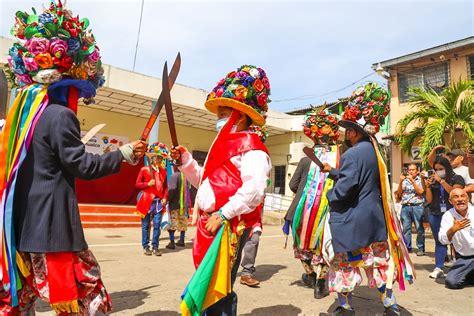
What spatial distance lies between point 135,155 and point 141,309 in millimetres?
1833

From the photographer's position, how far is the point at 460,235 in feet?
15.6

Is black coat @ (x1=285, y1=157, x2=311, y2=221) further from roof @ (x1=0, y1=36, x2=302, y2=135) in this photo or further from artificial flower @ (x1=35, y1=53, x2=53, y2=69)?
roof @ (x1=0, y1=36, x2=302, y2=135)

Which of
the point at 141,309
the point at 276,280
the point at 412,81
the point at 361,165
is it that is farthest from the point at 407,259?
the point at 412,81

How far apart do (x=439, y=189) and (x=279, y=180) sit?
44.7 feet

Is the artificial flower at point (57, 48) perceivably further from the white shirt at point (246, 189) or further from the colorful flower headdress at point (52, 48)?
the white shirt at point (246, 189)

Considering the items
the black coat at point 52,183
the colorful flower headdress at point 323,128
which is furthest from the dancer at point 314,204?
the black coat at point 52,183

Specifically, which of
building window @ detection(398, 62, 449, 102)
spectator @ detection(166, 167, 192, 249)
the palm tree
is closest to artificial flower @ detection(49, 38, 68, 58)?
spectator @ detection(166, 167, 192, 249)

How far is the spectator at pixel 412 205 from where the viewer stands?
7.14 m

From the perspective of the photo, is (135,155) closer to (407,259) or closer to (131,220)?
(407,259)

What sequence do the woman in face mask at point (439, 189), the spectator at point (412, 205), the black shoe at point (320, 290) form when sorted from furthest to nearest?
the spectator at point (412, 205), the woman in face mask at point (439, 189), the black shoe at point (320, 290)

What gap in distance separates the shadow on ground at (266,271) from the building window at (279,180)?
12.9 meters

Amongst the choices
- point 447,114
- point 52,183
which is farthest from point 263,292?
point 447,114

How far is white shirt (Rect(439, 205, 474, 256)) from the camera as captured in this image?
15.2ft

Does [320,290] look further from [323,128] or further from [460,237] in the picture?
[460,237]
